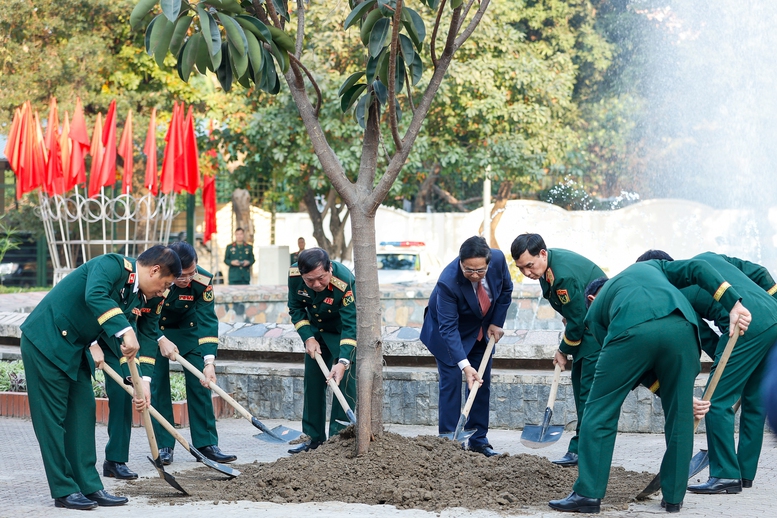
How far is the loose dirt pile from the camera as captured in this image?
211 inches

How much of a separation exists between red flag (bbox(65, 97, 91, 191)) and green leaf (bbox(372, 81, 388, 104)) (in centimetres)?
1174

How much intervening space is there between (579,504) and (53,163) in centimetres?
1364

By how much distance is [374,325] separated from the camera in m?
6.06

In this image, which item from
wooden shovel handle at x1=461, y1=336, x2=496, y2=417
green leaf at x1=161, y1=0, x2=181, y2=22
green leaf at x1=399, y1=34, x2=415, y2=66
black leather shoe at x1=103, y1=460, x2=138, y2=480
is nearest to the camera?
green leaf at x1=161, y1=0, x2=181, y2=22

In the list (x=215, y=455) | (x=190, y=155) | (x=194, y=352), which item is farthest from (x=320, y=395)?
(x=190, y=155)

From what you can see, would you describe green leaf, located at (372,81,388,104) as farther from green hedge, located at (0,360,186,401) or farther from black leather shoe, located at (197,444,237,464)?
green hedge, located at (0,360,186,401)

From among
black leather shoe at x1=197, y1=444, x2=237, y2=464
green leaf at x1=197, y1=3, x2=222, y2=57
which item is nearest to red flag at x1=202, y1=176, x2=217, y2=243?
black leather shoe at x1=197, y1=444, x2=237, y2=464

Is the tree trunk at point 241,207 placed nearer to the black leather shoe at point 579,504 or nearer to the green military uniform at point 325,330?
the green military uniform at point 325,330

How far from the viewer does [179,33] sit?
15.5 ft

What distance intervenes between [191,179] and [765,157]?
38.2 feet

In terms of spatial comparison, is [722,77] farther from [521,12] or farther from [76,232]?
[76,232]

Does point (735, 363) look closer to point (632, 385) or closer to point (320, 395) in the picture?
point (632, 385)

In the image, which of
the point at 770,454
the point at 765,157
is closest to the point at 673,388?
the point at 770,454

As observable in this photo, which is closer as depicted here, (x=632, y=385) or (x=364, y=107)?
(x=632, y=385)
